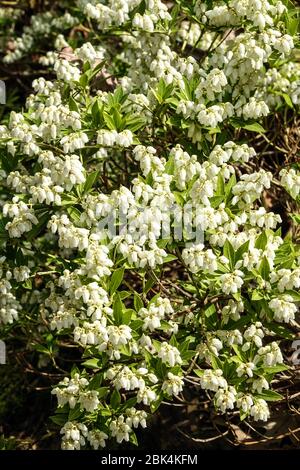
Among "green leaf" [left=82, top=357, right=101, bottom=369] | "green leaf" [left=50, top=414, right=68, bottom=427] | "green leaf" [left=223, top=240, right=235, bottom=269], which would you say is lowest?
"green leaf" [left=50, top=414, right=68, bottom=427]

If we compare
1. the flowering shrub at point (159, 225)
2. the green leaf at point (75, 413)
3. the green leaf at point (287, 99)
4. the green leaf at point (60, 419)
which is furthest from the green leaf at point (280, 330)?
the green leaf at point (287, 99)

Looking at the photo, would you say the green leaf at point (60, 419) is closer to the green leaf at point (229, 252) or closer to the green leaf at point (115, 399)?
the green leaf at point (115, 399)

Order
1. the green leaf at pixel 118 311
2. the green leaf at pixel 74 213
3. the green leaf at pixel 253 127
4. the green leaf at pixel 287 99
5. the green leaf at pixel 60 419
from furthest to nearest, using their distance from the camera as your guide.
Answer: the green leaf at pixel 287 99, the green leaf at pixel 253 127, the green leaf at pixel 60 419, the green leaf at pixel 74 213, the green leaf at pixel 118 311

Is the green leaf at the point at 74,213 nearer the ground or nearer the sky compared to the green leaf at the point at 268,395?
nearer the sky

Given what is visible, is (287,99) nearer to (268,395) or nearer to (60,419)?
(268,395)

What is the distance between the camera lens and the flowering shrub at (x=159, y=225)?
3.19m

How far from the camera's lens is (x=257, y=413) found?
320 centimetres

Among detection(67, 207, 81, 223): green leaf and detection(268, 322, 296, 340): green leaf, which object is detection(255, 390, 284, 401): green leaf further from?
detection(67, 207, 81, 223): green leaf

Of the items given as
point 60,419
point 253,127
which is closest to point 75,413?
point 60,419

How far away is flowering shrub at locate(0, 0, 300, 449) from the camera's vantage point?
319cm

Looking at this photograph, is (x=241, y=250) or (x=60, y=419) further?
(x=60, y=419)

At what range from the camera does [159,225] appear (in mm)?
3197

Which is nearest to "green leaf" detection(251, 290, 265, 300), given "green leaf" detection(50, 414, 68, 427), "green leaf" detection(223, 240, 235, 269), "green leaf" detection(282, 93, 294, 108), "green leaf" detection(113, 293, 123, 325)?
"green leaf" detection(223, 240, 235, 269)

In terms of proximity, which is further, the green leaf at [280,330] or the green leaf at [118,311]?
the green leaf at [280,330]
